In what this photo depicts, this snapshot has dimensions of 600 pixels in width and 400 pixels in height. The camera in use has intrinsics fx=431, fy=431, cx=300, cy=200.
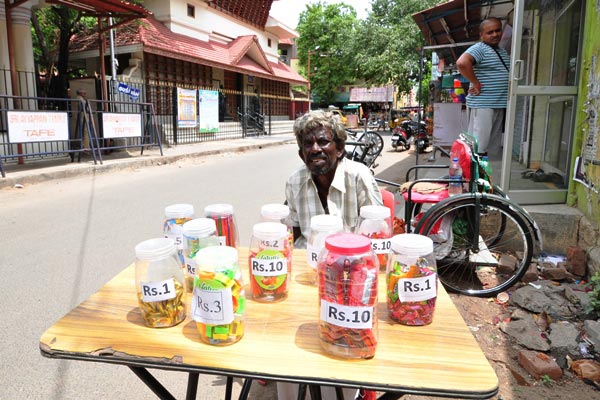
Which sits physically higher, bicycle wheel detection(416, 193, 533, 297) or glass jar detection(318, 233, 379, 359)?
glass jar detection(318, 233, 379, 359)

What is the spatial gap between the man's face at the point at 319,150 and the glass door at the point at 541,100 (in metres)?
2.96

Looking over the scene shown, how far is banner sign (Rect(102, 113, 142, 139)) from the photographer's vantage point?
33.0 feet

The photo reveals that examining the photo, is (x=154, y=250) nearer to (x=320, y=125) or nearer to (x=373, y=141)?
(x=320, y=125)

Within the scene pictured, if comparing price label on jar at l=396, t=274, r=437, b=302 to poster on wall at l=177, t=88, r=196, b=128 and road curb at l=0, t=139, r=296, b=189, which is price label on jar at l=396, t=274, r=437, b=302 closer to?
road curb at l=0, t=139, r=296, b=189

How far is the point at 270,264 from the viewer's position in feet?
4.65

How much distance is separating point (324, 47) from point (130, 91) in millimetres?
33118

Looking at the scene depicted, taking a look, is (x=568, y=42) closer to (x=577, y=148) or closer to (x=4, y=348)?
(x=577, y=148)

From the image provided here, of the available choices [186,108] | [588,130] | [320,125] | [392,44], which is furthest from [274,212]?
[392,44]

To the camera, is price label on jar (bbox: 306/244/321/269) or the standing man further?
the standing man

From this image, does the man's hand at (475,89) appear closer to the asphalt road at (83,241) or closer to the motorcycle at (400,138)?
the asphalt road at (83,241)

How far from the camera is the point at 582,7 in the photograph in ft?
14.4

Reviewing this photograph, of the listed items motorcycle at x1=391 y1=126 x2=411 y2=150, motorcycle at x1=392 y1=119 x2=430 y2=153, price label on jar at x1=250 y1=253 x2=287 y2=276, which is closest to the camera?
price label on jar at x1=250 y1=253 x2=287 y2=276

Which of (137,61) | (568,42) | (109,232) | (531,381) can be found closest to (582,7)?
(568,42)

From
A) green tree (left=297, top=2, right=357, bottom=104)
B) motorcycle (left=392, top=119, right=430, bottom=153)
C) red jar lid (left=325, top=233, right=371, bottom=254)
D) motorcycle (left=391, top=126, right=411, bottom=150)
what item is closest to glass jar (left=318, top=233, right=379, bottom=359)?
red jar lid (left=325, top=233, right=371, bottom=254)
